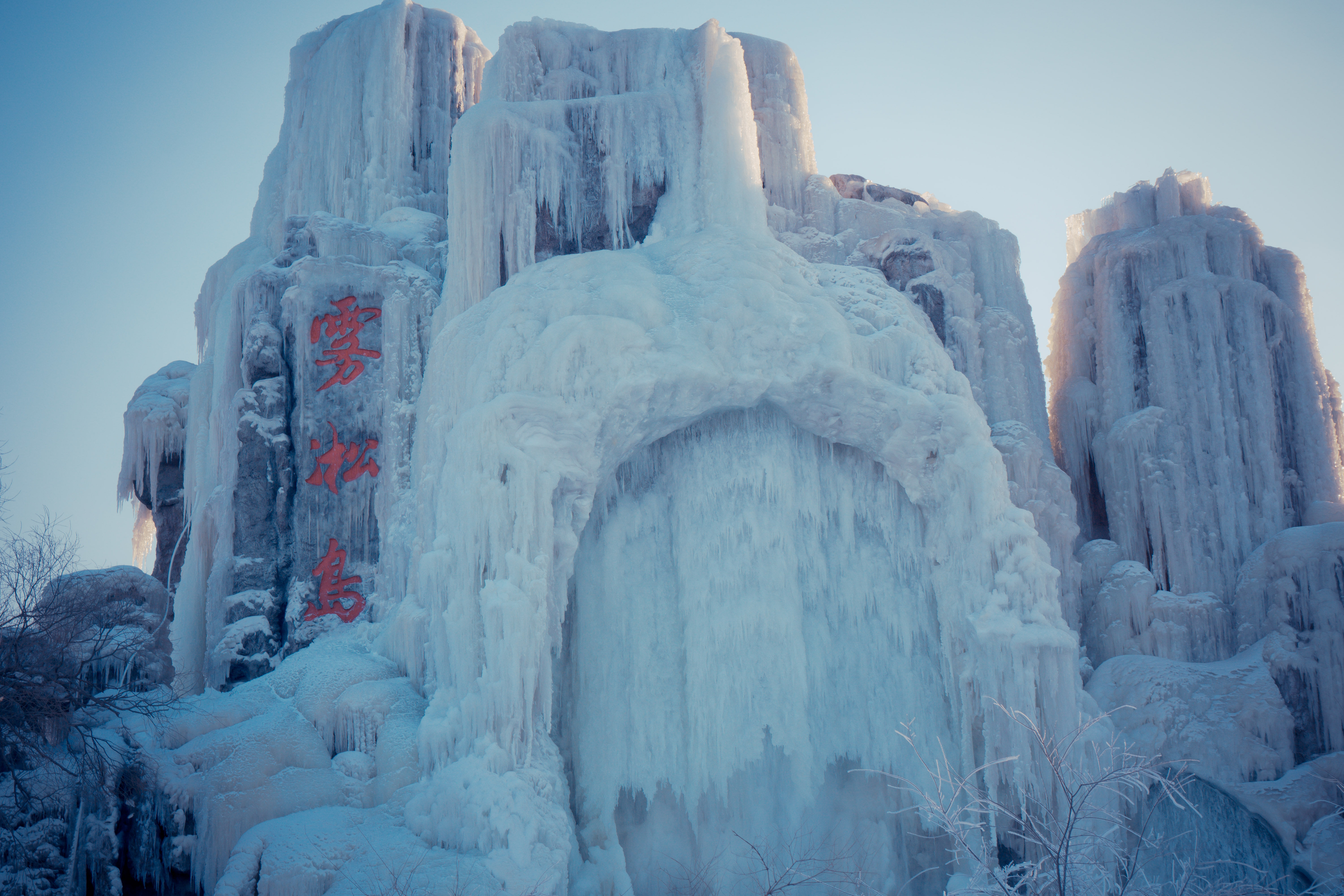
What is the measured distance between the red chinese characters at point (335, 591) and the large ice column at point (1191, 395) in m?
9.81

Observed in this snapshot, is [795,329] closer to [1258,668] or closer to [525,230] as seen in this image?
[525,230]

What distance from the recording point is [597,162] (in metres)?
13.5

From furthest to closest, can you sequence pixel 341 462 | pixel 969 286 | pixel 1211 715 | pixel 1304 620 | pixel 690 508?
1. pixel 969 286
2. pixel 341 462
3. pixel 1304 620
4. pixel 1211 715
5. pixel 690 508

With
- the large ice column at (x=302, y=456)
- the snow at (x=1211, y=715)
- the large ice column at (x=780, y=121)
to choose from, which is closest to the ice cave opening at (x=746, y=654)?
the large ice column at (x=302, y=456)

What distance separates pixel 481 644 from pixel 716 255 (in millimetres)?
4539

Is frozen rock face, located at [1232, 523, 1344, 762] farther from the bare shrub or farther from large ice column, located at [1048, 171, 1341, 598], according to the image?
the bare shrub

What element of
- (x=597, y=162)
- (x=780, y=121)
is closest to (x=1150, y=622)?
(x=780, y=121)

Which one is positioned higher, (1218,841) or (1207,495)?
(1207,495)

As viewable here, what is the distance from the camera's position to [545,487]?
30.7 ft

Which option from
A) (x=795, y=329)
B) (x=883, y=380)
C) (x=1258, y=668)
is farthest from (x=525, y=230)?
(x=1258, y=668)

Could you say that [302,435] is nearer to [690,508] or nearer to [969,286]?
[690,508]

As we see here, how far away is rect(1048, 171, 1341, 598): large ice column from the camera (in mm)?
13344

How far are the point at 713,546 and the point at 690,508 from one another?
0.46 m

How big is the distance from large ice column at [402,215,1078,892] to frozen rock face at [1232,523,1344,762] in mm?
Answer: 4185
